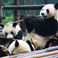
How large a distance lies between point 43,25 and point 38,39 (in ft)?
0.82

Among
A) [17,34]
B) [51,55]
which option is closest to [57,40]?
[17,34]

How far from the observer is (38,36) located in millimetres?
3357

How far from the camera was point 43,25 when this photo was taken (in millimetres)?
3332

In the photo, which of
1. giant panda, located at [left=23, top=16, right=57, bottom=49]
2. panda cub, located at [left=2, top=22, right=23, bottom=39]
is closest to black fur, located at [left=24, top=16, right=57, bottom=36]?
giant panda, located at [left=23, top=16, right=57, bottom=49]

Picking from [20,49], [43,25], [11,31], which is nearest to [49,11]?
[43,25]

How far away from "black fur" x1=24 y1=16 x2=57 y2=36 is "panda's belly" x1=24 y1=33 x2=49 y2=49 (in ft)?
0.28

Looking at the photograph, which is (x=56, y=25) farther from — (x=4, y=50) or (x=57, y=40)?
(x=4, y=50)

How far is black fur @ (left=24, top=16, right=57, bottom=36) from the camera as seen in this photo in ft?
10.9

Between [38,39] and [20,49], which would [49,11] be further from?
Answer: [20,49]

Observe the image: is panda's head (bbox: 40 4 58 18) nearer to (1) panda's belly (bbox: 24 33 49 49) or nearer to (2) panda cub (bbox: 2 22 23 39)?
(1) panda's belly (bbox: 24 33 49 49)

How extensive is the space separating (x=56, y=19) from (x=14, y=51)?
113 centimetres

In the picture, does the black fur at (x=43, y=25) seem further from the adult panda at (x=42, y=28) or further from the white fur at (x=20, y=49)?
the white fur at (x=20, y=49)

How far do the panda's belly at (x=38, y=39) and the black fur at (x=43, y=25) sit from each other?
8 centimetres

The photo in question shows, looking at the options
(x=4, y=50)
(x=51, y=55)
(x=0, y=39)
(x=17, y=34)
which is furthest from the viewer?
(x=17, y=34)
